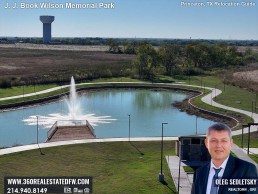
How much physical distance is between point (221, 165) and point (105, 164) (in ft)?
96.0

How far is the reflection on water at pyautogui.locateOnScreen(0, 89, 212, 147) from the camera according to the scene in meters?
50.4

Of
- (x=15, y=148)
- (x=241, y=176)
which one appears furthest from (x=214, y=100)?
(x=241, y=176)

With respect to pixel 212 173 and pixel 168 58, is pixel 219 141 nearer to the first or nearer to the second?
pixel 212 173

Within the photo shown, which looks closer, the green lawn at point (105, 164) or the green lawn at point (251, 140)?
the green lawn at point (105, 164)

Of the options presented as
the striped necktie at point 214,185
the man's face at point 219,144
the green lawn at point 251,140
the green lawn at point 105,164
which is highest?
the man's face at point 219,144

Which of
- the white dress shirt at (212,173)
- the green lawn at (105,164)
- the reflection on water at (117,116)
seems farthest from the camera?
the reflection on water at (117,116)

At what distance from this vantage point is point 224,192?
505cm

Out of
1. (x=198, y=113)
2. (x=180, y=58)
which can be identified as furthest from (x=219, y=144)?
(x=180, y=58)

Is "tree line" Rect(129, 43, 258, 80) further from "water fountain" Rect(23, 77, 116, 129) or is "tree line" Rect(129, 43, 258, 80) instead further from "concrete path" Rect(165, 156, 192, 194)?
"concrete path" Rect(165, 156, 192, 194)

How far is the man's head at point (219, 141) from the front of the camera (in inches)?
196

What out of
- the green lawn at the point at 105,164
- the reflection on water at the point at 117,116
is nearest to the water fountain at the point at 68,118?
the reflection on water at the point at 117,116

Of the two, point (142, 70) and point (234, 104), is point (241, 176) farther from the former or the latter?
point (142, 70)

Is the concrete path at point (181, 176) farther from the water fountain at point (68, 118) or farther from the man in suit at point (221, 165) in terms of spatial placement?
the man in suit at point (221, 165)

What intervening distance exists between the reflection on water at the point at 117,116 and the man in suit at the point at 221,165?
42.2 meters
